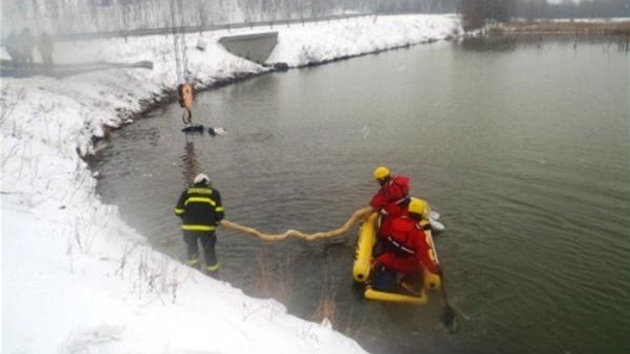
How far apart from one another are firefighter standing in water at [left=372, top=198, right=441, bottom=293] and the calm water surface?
55 centimetres

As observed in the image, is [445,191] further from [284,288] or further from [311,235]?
[284,288]

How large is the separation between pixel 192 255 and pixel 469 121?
48.5 ft

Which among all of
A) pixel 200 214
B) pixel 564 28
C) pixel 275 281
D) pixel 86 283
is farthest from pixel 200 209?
pixel 564 28

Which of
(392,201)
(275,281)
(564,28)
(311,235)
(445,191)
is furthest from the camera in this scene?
(564,28)

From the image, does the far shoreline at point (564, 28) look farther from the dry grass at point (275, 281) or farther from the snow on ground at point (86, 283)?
the snow on ground at point (86, 283)

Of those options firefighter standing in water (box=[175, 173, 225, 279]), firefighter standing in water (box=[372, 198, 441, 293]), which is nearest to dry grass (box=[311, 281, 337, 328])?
firefighter standing in water (box=[372, 198, 441, 293])

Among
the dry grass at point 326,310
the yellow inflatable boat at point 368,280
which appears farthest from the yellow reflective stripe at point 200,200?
the yellow inflatable boat at point 368,280

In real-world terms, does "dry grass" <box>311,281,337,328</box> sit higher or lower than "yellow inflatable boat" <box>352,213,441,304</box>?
lower

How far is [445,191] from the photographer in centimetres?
1357

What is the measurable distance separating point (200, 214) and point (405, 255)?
3351 mm

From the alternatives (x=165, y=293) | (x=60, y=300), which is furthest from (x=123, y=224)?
(x=60, y=300)

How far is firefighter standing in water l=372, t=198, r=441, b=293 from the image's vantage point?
27.3 feet

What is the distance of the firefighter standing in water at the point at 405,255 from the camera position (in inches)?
328

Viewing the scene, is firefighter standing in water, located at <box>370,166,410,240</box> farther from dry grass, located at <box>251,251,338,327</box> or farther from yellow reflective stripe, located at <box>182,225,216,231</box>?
yellow reflective stripe, located at <box>182,225,216,231</box>
